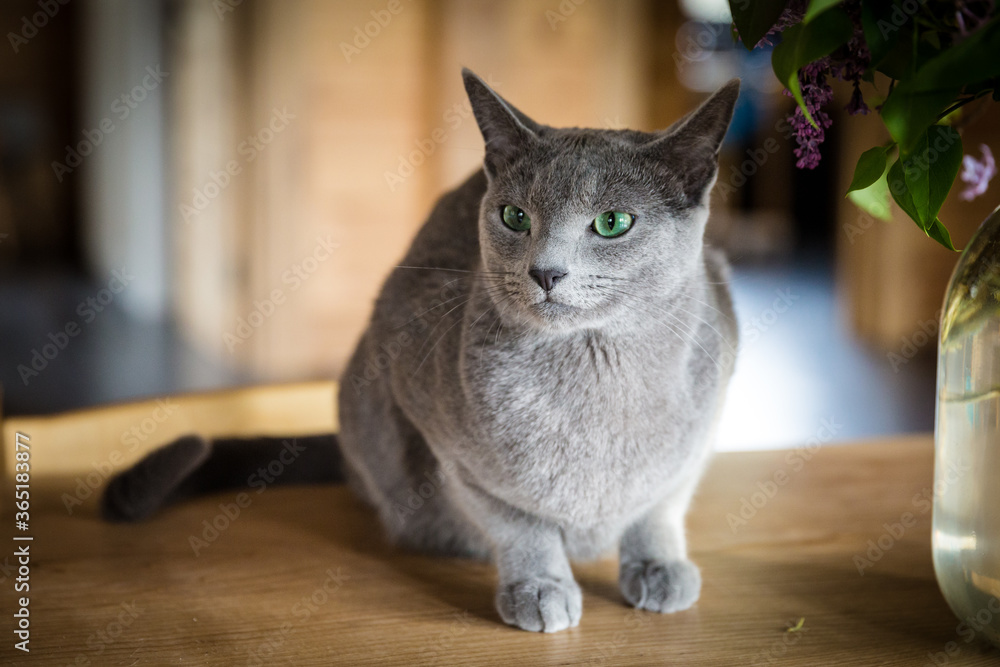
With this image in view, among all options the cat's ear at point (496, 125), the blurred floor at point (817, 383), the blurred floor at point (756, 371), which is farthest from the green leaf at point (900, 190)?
the blurred floor at point (756, 371)

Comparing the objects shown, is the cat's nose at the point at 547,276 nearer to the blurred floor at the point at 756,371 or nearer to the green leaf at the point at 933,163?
the green leaf at the point at 933,163

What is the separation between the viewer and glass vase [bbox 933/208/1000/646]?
70 cm

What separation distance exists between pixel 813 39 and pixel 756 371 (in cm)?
336

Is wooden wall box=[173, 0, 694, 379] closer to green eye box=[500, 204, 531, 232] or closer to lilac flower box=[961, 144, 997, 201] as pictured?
green eye box=[500, 204, 531, 232]

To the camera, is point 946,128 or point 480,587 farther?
point 480,587

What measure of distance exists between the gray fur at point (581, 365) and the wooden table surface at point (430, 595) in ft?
0.16

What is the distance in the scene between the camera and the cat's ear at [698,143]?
77 cm

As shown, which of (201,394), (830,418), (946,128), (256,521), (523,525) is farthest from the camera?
(830,418)

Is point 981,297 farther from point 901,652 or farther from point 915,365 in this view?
point 915,365

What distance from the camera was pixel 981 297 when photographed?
700mm

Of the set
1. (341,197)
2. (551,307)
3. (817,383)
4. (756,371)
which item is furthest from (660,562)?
(756,371)

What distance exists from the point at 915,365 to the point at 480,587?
11.6ft

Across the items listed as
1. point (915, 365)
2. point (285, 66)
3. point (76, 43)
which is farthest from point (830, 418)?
Answer: point (76, 43)

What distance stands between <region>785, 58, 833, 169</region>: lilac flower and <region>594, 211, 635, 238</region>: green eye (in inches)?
6.8
